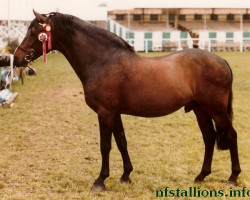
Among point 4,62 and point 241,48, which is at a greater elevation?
point 4,62

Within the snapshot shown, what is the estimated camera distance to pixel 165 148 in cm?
762

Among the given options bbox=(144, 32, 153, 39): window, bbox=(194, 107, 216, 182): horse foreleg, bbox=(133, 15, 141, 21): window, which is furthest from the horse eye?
bbox=(133, 15, 141, 21): window

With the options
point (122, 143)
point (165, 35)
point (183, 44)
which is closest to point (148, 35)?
point (165, 35)

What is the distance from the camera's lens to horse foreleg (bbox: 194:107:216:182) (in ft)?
18.9

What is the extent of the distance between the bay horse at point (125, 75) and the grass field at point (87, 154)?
536 millimetres

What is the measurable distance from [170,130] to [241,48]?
26.4m

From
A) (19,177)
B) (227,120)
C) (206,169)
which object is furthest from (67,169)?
(227,120)

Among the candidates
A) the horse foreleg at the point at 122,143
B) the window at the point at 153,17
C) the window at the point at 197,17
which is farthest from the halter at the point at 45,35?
the window at the point at 197,17

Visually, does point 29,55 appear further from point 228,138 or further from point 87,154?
point 228,138

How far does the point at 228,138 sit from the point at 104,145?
148 centimetres

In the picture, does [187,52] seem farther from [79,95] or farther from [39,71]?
[39,71]

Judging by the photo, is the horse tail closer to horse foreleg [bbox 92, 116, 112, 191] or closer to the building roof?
horse foreleg [bbox 92, 116, 112, 191]

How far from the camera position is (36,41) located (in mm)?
5469

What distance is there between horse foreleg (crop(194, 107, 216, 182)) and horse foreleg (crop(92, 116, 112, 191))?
1.14 metres
